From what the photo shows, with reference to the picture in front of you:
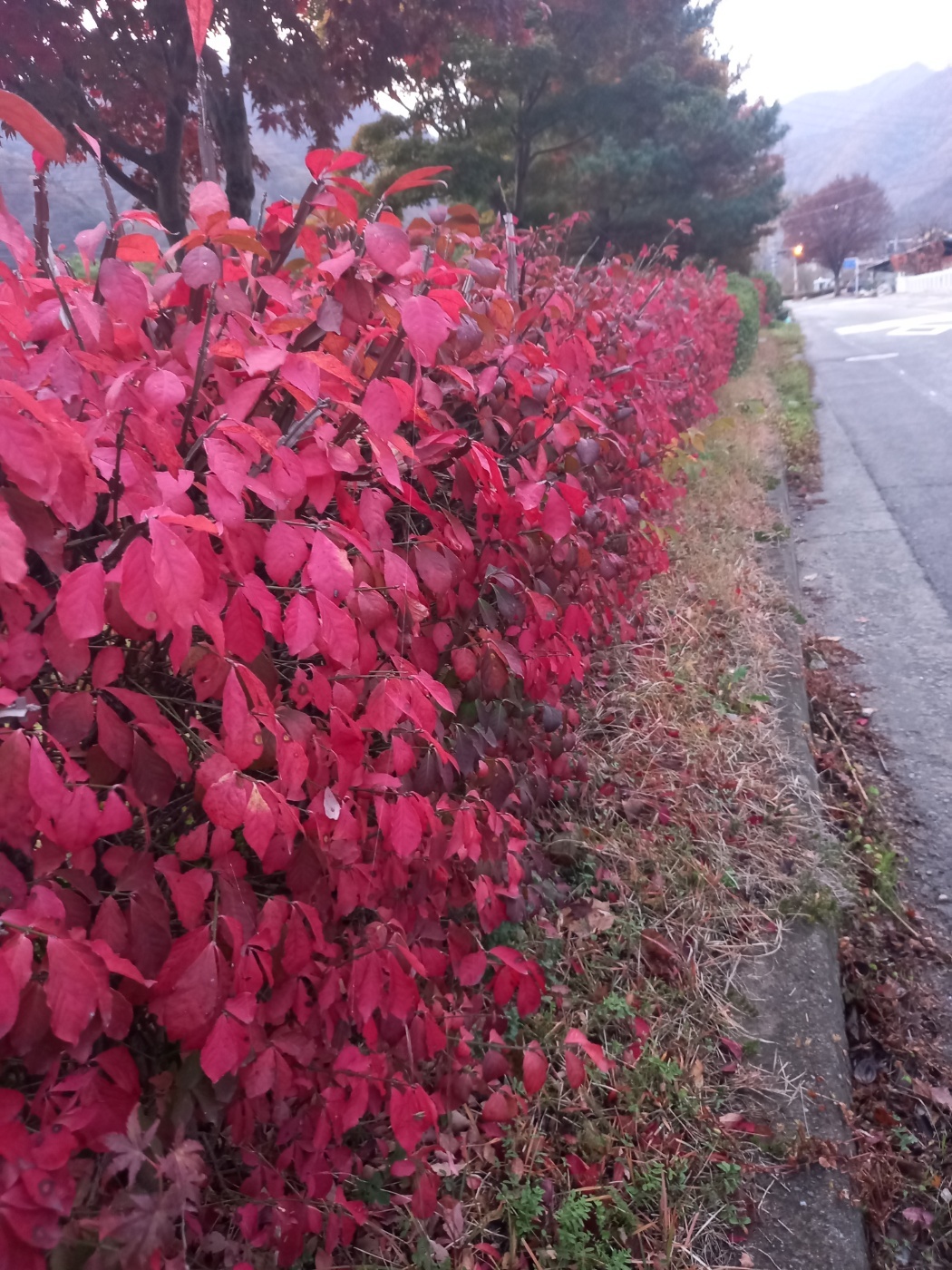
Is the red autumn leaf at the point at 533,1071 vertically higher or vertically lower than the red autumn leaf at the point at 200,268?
lower

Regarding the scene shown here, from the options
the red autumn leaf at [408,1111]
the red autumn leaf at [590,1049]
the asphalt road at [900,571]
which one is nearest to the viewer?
the red autumn leaf at [408,1111]

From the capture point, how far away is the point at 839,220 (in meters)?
73.9

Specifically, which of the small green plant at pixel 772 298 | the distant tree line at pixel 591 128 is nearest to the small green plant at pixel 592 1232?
the distant tree line at pixel 591 128

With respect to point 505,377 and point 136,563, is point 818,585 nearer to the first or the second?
point 505,377

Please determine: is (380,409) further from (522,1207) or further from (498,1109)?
(522,1207)

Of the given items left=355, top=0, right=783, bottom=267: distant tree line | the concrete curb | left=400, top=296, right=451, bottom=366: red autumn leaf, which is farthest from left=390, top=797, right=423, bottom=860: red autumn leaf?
left=355, top=0, right=783, bottom=267: distant tree line

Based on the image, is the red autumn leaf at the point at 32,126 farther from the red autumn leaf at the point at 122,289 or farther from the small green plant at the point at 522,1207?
the small green plant at the point at 522,1207

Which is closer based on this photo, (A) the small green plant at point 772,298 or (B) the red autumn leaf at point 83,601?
(B) the red autumn leaf at point 83,601

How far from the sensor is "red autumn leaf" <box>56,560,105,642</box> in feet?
2.66

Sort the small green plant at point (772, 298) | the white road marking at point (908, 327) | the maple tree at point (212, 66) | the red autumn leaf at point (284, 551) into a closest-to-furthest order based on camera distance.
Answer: the red autumn leaf at point (284, 551) → the maple tree at point (212, 66) → the white road marking at point (908, 327) → the small green plant at point (772, 298)

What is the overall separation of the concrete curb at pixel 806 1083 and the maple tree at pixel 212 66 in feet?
18.4

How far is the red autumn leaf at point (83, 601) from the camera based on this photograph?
0.81m

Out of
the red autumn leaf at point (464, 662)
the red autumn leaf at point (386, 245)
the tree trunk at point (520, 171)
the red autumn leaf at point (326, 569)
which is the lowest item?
the red autumn leaf at point (464, 662)

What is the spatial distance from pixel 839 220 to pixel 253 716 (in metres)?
89.1
